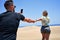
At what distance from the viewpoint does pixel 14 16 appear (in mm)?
4531

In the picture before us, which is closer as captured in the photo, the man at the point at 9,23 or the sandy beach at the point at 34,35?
the man at the point at 9,23

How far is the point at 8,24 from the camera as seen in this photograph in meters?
4.48

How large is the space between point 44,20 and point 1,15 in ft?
14.4

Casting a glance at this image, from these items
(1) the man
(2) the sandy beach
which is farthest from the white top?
(2) the sandy beach

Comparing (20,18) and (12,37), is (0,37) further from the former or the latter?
(20,18)

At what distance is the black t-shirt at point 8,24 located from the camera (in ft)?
14.6

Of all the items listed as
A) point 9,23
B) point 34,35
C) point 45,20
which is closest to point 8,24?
point 9,23

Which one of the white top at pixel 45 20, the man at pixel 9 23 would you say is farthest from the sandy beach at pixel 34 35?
the man at pixel 9 23

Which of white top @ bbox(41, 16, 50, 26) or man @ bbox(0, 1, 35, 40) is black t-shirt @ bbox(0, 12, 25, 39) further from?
white top @ bbox(41, 16, 50, 26)

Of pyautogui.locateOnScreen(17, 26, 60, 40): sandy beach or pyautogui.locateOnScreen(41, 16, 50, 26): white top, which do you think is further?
pyautogui.locateOnScreen(17, 26, 60, 40): sandy beach

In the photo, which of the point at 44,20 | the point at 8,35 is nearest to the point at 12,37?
the point at 8,35

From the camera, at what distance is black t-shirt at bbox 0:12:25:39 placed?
4.45 meters

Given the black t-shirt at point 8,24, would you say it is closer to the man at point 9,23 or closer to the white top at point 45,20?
the man at point 9,23

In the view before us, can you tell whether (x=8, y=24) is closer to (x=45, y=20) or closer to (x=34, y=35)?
(x=45, y=20)
